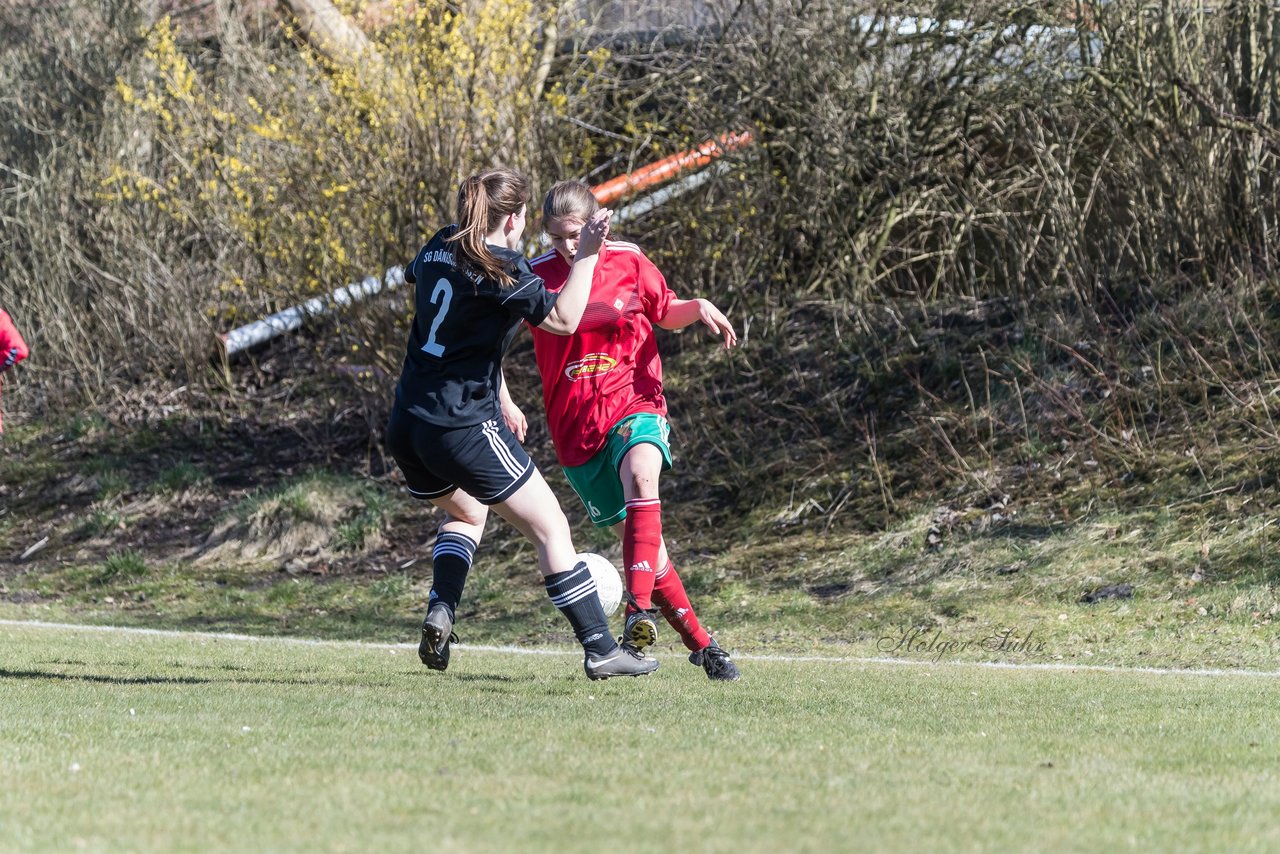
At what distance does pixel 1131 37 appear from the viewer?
13.3 meters

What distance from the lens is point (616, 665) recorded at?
6.22m

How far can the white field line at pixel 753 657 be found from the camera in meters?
7.61

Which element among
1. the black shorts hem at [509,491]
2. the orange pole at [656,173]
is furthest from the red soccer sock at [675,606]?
the orange pole at [656,173]

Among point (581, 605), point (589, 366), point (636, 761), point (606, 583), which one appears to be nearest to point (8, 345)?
point (606, 583)

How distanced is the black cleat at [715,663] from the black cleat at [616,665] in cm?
60

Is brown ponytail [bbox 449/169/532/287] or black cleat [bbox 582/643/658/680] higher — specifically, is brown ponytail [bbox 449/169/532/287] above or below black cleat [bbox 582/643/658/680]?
above

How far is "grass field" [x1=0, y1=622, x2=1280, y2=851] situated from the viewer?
3561 mm

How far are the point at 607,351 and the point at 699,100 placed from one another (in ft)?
28.6

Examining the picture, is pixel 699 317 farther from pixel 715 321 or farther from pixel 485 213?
pixel 485 213

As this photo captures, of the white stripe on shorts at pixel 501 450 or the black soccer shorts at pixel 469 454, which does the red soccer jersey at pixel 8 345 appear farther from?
the white stripe on shorts at pixel 501 450

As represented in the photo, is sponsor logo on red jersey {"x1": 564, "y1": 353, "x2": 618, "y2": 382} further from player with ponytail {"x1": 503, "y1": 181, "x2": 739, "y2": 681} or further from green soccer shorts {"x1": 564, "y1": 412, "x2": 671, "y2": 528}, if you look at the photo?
green soccer shorts {"x1": 564, "y1": 412, "x2": 671, "y2": 528}

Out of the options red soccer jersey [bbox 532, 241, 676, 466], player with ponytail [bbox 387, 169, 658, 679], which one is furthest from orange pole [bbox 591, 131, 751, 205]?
player with ponytail [bbox 387, 169, 658, 679]

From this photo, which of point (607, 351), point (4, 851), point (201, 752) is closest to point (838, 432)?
point (607, 351)

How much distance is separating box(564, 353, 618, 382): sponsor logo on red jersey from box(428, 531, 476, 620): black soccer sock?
0.88 metres
